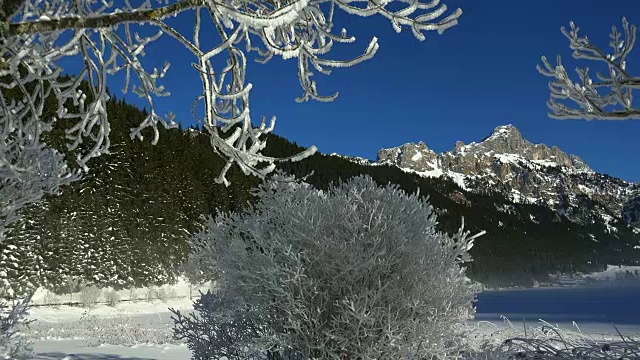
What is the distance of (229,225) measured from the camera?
8.54 meters

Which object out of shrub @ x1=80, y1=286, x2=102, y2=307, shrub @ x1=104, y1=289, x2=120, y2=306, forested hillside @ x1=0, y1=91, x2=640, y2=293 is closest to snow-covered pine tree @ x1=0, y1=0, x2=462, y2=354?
forested hillside @ x1=0, y1=91, x2=640, y2=293

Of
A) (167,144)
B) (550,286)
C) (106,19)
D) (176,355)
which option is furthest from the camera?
(550,286)

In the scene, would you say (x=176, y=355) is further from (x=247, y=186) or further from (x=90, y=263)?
(x=247, y=186)

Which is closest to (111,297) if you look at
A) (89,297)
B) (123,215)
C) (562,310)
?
(89,297)

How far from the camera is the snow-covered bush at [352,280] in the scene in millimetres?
6699

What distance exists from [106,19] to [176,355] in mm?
11246

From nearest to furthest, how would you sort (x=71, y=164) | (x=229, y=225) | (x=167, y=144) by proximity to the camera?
(x=229, y=225)
(x=71, y=164)
(x=167, y=144)

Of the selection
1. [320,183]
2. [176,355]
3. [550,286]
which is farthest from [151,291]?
[550,286]

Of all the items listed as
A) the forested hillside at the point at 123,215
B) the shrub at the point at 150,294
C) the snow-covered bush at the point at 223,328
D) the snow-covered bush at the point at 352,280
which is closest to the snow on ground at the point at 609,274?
the forested hillside at the point at 123,215

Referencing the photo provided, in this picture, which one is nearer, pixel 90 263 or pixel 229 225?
pixel 229 225

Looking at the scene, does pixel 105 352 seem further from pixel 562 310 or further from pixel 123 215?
pixel 562 310

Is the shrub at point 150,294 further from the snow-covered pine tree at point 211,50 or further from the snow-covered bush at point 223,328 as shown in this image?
the snow-covered pine tree at point 211,50

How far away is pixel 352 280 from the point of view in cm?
689

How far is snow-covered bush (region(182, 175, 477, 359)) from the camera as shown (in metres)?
6.70
